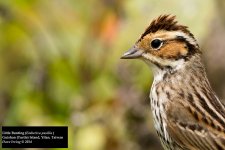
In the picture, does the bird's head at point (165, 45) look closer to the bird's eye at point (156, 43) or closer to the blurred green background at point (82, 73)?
Answer: the bird's eye at point (156, 43)

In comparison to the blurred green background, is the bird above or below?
below

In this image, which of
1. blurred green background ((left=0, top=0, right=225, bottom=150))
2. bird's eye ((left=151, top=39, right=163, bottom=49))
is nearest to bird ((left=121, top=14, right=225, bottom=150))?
bird's eye ((left=151, top=39, right=163, bottom=49))

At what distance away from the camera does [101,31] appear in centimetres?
901

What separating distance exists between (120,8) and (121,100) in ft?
1.99

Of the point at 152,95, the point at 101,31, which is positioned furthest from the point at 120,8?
the point at 152,95

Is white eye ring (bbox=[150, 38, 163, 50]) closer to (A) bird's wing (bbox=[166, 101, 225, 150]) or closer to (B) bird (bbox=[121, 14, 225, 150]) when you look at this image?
(B) bird (bbox=[121, 14, 225, 150])

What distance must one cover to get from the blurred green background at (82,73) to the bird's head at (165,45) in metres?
0.85

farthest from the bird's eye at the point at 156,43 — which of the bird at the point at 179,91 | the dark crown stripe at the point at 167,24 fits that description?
the dark crown stripe at the point at 167,24

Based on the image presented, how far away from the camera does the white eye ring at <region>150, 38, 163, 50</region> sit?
7.68 metres

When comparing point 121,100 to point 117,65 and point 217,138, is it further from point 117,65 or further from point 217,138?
point 217,138

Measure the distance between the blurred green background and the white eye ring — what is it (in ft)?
2.78

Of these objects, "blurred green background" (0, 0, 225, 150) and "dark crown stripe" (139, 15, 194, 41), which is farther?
"blurred green background" (0, 0, 225, 150)

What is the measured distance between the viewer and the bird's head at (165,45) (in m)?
7.56

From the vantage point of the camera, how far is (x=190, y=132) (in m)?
7.62
